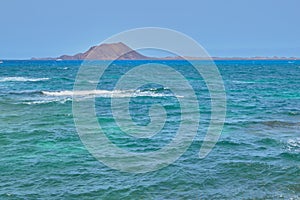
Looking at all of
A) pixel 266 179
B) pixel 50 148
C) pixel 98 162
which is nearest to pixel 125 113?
pixel 50 148

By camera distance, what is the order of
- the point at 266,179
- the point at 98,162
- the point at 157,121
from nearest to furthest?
1. the point at 266,179
2. the point at 98,162
3. the point at 157,121

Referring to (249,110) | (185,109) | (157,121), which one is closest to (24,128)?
(157,121)

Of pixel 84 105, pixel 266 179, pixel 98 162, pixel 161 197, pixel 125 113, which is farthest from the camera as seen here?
pixel 84 105

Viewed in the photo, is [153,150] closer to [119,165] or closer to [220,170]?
[119,165]

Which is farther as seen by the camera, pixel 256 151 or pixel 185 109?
pixel 185 109

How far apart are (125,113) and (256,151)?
13334 mm

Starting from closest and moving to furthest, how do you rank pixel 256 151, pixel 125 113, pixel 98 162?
pixel 98 162 → pixel 256 151 → pixel 125 113

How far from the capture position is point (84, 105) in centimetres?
3234

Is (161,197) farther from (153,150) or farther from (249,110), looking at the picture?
(249,110)

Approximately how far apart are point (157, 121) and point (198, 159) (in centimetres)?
912

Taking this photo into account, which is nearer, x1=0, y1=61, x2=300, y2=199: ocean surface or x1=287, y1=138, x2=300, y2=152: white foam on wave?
x1=0, y1=61, x2=300, y2=199: ocean surface

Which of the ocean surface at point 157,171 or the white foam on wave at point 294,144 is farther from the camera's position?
the white foam on wave at point 294,144

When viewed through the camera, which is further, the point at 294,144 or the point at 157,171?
the point at 294,144

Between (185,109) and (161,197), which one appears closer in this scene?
(161,197)
